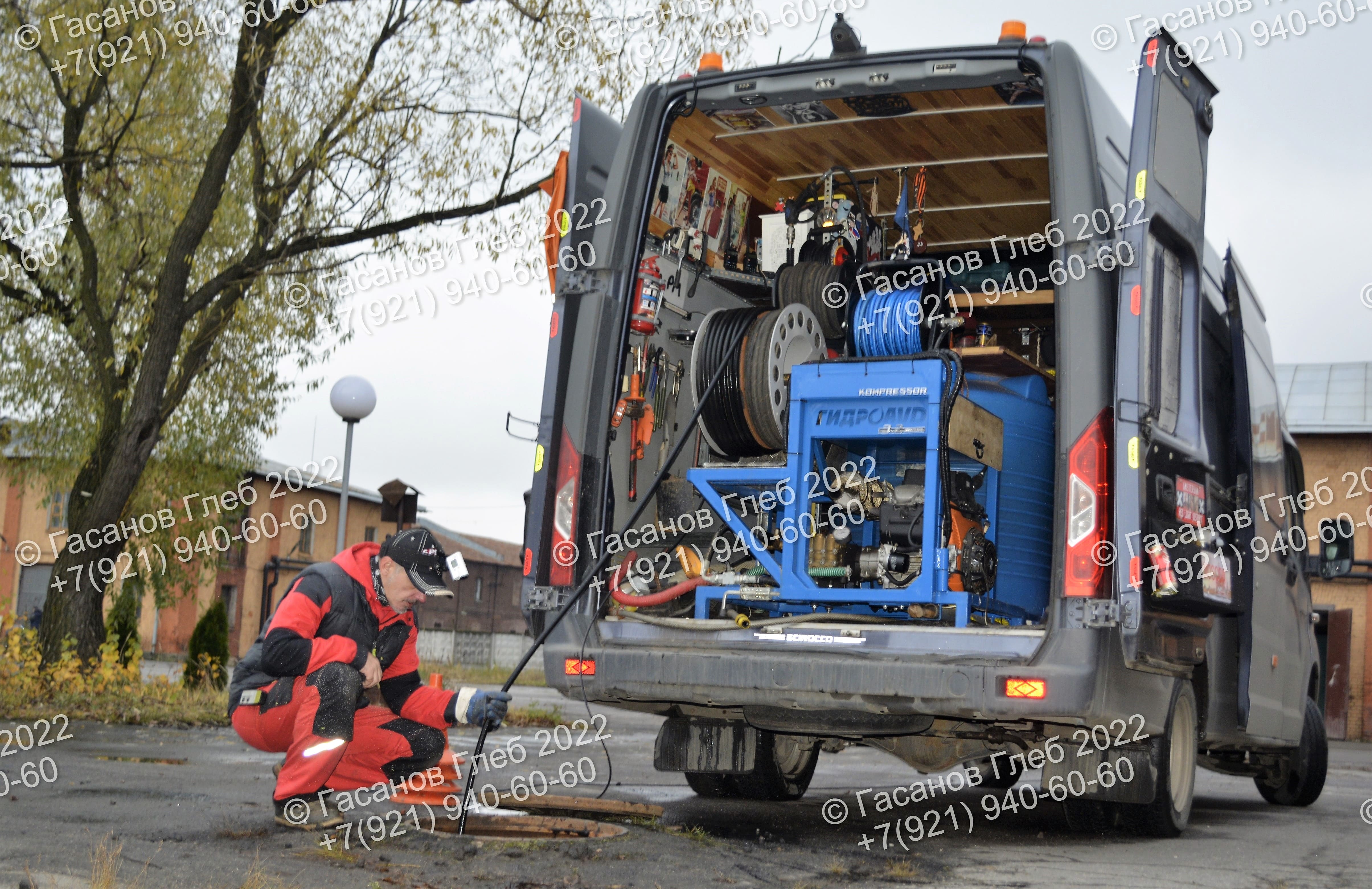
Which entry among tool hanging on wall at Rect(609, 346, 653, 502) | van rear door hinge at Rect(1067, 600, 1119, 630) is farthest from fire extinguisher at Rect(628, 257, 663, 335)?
van rear door hinge at Rect(1067, 600, 1119, 630)

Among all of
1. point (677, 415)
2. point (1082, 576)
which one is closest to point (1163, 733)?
point (1082, 576)

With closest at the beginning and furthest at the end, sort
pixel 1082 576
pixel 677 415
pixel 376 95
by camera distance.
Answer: pixel 1082 576, pixel 677 415, pixel 376 95

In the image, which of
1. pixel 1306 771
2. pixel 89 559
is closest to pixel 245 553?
pixel 89 559

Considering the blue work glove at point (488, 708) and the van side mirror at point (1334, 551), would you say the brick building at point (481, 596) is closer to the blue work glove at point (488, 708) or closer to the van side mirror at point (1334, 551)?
the van side mirror at point (1334, 551)

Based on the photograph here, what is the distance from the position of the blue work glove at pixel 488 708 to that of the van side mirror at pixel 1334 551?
6063 mm

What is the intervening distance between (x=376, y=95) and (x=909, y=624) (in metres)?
9.08

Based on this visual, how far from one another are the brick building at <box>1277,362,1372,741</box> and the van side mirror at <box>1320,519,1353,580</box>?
17438mm

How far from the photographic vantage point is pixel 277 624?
532cm

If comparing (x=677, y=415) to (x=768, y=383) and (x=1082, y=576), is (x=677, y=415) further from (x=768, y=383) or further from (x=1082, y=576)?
(x=1082, y=576)

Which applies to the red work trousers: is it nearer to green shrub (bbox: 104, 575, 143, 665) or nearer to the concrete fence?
green shrub (bbox: 104, 575, 143, 665)

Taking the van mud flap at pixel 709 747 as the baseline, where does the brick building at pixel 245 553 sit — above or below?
above

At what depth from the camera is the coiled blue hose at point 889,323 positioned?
6.34 meters

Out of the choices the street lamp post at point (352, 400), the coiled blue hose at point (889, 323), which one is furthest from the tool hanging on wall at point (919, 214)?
the street lamp post at point (352, 400)

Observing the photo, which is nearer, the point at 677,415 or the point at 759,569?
the point at 759,569
